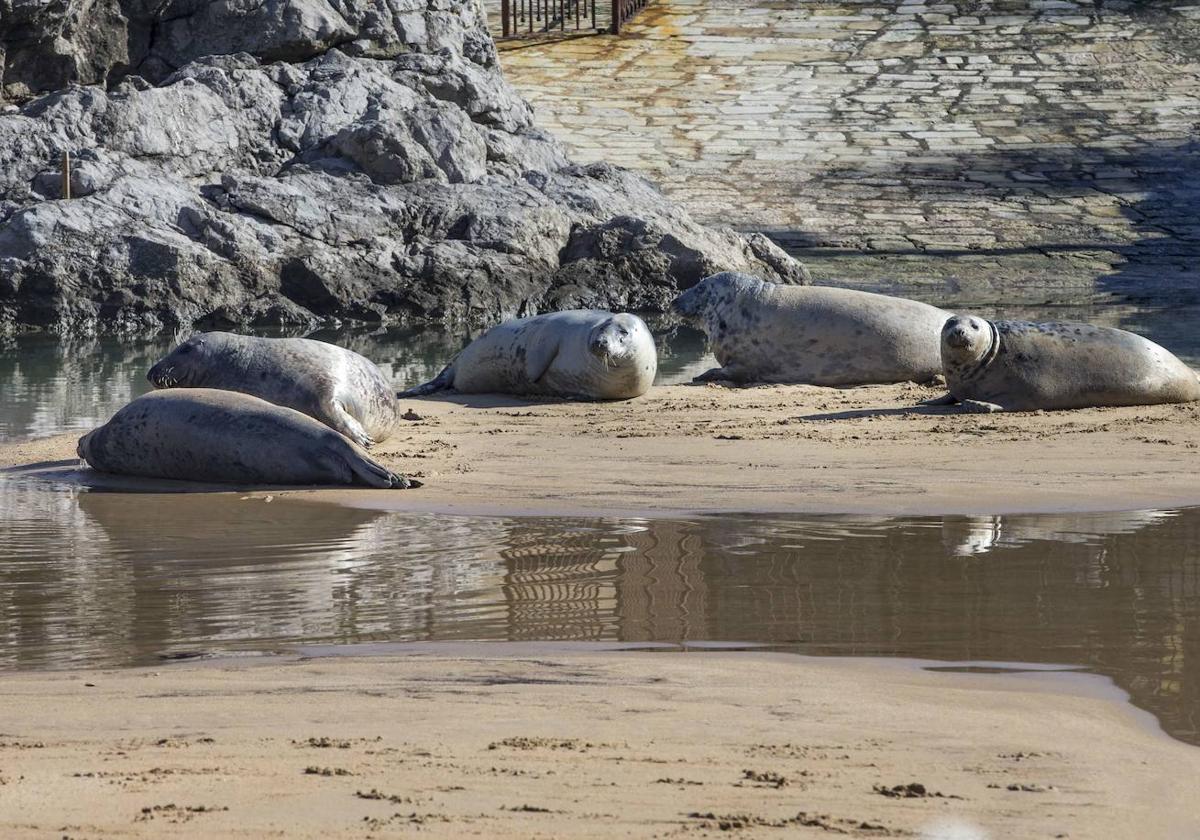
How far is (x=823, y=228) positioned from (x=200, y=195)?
626 cm

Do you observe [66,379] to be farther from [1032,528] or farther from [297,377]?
[1032,528]

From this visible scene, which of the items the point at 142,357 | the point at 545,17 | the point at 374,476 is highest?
the point at 545,17

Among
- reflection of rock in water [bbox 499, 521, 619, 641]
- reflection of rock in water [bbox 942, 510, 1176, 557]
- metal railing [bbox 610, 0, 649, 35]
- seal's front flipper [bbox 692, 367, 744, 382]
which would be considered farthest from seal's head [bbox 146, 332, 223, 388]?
metal railing [bbox 610, 0, 649, 35]

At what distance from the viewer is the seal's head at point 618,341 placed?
354 inches

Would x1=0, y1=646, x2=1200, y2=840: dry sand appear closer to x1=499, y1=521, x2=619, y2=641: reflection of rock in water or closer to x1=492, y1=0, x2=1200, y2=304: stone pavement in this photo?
x1=499, y1=521, x2=619, y2=641: reflection of rock in water

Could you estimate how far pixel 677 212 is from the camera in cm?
1585

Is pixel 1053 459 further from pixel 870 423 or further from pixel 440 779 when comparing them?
pixel 440 779

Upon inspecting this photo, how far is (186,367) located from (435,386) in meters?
1.92

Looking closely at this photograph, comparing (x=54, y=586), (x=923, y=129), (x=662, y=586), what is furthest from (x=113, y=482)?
(x=923, y=129)

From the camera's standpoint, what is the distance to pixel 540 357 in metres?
9.30

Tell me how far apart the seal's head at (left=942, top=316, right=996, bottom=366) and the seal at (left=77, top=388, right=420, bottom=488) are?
10.6 ft

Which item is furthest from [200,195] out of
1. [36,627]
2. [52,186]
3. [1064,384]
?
[36,627]

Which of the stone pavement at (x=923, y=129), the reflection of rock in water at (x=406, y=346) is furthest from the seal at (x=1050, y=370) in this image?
A: the stone pavement at (x=923, y=129)

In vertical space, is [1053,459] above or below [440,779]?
below
